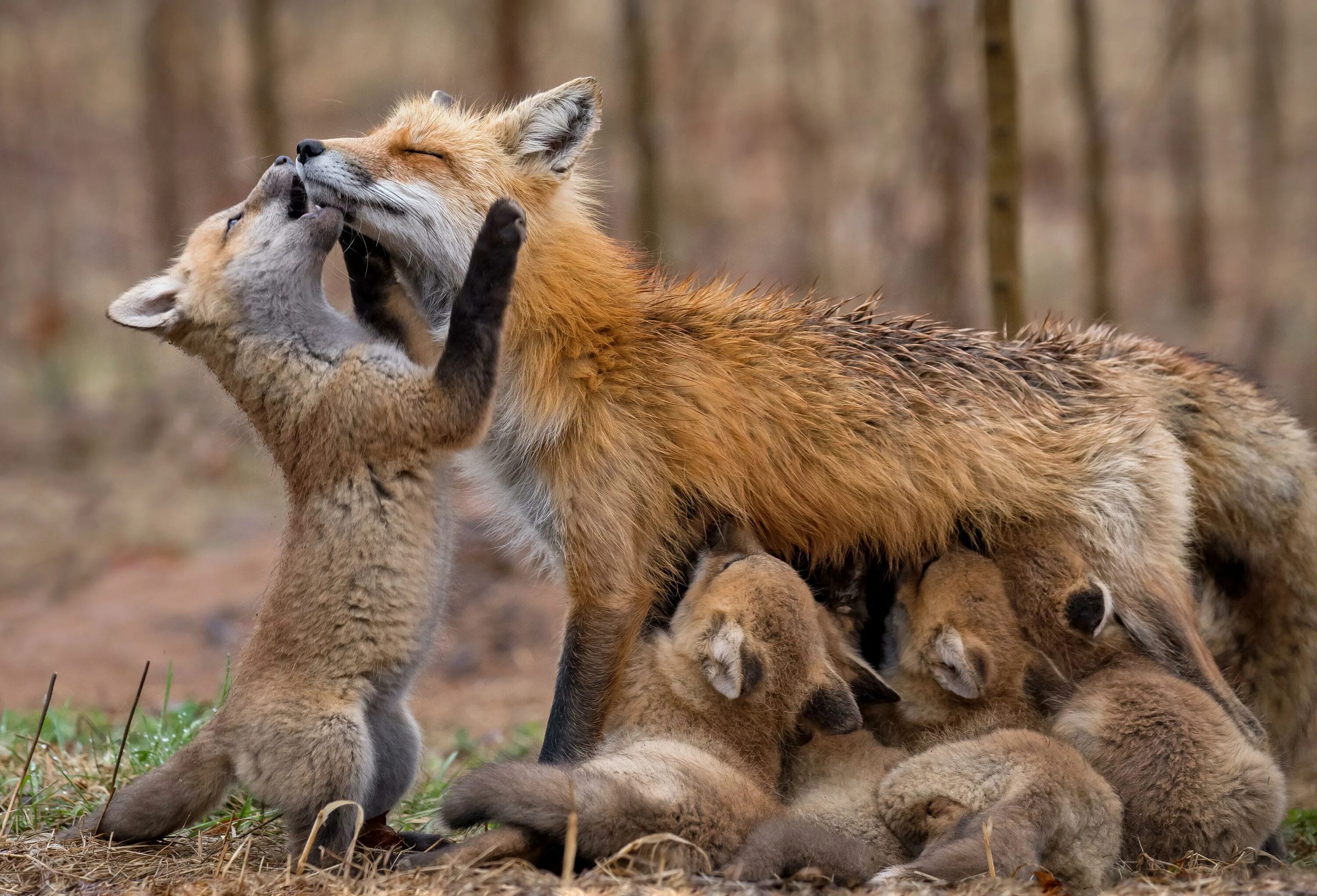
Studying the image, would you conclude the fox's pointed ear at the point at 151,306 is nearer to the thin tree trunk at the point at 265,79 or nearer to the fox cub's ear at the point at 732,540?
the fox cub's ear at the point at 732,540

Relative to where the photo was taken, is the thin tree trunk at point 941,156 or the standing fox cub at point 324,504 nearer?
the standing fox cub at point 324,504

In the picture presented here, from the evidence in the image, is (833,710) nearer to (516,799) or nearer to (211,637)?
(516,799)

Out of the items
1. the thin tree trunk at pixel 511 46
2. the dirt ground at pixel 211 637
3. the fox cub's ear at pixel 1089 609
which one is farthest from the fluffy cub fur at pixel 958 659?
the thin tree trunk at pixel 511 46

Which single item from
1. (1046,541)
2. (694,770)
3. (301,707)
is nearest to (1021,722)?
(1046,541)

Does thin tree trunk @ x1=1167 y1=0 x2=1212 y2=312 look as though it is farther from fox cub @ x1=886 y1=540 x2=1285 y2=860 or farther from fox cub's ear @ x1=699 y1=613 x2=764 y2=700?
fox cub's ear @ x1=699 y1=613 x2=764 y2=700

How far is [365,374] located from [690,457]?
1445 millimetres

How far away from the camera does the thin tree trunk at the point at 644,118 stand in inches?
440

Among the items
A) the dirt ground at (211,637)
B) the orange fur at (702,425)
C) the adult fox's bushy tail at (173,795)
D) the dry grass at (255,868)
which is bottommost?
the dirt ground at (211,637)

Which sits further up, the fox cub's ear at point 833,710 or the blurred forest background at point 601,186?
the blurred forest background at point 601,186

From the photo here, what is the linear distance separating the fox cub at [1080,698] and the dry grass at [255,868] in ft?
0.61

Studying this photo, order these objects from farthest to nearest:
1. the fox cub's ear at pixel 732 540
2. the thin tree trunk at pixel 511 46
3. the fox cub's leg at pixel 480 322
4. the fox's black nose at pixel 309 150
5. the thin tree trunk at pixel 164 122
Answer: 1. the thin tree trunk at pixel 164 122
2. the thin tree trunk at pixel 511 46
3. the fox cub's ear at pixel 732 540
4. the fox's black nose at pixel 309 150
5. the fox cub's leg at pixel 480 322

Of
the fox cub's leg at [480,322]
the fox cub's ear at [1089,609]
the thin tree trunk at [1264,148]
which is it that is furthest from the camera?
the thin tree trunk at [1264,148]

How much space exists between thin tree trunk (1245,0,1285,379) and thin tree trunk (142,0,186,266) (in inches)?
609

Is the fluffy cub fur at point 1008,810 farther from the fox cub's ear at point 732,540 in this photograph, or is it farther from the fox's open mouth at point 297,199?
the fox's open mouth at point 297,199
